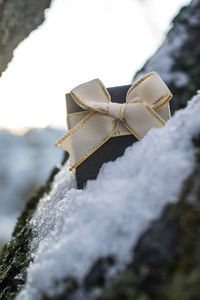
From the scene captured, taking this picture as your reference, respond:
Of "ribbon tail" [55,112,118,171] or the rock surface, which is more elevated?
the rock surface

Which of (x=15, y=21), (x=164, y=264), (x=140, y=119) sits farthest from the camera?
(x=15, y=21)

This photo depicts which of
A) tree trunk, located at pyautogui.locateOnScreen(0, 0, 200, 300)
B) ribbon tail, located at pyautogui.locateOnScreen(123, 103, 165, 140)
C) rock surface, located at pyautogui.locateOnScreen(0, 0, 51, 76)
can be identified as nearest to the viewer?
tree trunk, located at pyautogui.locateOnScreen(0, 0, 200, 300)

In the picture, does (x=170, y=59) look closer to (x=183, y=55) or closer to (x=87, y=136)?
(x=183, y=55)

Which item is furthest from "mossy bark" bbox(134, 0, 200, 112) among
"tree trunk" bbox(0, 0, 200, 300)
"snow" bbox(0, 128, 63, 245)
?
"snow" bbox(0, 128, 63, 245)

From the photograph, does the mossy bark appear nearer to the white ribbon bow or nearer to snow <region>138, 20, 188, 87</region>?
snow <region>138, 20, 188, 87</region>

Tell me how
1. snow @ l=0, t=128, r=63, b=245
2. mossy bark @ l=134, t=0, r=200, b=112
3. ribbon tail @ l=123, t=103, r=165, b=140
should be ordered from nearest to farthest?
1. ribbon tail @ l=123, t=103, r=165, b=140
2. mossy bark @ l=134, t=0, r=200, b=112
3. snow @ l=0, t=128, r=63, b=245

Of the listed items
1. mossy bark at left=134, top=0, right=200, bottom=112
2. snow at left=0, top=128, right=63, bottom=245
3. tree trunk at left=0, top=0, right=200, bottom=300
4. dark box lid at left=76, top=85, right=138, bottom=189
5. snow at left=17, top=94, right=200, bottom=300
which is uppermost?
snow at left=0, top=128, right=63, bottom=245

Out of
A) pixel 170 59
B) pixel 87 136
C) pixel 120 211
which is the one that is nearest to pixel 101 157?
pixel 87 136

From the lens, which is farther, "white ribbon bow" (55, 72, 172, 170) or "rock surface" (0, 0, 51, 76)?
"rock surface" (0, 0, 51, 76)
